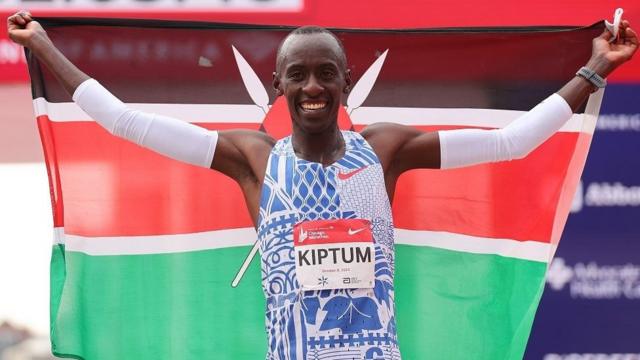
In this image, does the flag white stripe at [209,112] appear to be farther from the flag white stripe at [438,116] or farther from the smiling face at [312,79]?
the smiling face at [312,79]

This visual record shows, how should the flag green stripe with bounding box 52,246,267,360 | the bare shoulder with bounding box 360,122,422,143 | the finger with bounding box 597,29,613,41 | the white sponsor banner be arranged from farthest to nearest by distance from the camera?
the white sponsor banner, the flag green stripe with bounding box 52,246,267,360, the finger with bounding box 597,29,613,41, the bare shoulder with bounding box 360,122,422,143

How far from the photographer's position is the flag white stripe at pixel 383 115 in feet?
11.9

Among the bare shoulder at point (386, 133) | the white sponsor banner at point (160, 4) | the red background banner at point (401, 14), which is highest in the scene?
the white sponsor banner at point (160, 4)

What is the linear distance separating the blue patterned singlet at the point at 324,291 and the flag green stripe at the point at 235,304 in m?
0.82

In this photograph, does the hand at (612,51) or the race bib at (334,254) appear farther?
the hand at (612,51)

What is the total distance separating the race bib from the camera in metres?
2.68

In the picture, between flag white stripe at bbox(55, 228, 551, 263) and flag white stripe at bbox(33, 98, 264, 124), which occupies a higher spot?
flag white stripe at bbox(33, 98, 264, 124)

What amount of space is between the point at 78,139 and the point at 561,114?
166 centimetres

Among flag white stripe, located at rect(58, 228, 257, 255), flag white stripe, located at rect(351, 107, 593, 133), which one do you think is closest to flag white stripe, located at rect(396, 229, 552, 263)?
flag white stripe, located at rect(351, 107, 593, 133)

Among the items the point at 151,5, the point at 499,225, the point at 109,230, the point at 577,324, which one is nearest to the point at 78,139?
the point at 109,230

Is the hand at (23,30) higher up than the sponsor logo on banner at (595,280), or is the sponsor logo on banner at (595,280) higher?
the hand at (23,30)

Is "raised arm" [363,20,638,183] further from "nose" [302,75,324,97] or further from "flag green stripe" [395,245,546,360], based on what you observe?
"flag green stripe" [395,245,546,360]

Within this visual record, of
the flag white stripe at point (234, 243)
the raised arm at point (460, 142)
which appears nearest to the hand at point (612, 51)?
the raised arm at point (460, 142)

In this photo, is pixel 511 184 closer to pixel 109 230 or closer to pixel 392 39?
pixel 392 39
